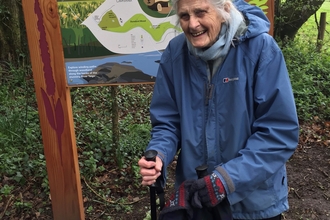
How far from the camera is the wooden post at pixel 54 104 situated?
268 centimetres

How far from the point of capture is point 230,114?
71.9 inches

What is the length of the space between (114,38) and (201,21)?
1.16 m

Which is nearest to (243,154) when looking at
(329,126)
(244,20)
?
(244,20)

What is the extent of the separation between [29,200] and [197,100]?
262cm

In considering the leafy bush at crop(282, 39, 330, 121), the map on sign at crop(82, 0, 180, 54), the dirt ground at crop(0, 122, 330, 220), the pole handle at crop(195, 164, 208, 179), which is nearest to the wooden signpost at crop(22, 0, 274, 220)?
the map on sign at crop(82, 0, 180, 54)

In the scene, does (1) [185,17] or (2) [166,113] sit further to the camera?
(2) [166,113]

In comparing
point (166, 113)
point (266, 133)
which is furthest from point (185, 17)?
point (266, 133)

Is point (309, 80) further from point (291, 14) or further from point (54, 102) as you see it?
point (54, 102)

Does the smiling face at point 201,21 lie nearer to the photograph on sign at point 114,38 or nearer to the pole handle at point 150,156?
the pole handle at point 150,156

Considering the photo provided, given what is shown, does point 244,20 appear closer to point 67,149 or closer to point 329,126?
point 67,149

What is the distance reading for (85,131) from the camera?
4.85 meters

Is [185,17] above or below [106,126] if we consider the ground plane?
above

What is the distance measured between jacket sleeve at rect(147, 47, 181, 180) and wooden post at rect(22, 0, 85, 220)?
1.04 meters

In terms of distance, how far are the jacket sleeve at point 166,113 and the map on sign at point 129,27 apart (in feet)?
2.70
